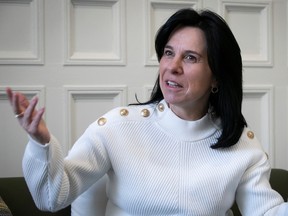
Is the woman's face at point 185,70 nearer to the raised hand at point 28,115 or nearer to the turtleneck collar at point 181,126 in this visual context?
the turtleneck collar at point 181,126

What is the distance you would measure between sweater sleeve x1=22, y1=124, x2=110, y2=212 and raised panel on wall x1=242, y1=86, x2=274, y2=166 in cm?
94

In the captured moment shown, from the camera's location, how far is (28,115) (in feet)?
2.67

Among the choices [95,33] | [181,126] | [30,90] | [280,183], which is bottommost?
[280,183]

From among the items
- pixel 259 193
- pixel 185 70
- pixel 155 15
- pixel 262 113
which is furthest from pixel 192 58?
pixel 262 113

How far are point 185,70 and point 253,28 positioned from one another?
33.3 inches

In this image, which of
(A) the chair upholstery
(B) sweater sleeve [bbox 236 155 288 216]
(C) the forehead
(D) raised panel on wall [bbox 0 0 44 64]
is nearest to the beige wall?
(D) raised panel on wall [bbox 0 0 44 64]

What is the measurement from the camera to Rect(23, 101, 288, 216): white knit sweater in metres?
1.12

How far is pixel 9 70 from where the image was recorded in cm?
158

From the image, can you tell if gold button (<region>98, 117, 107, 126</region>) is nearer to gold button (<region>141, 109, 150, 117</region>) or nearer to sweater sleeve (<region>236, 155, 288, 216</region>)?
gold button (<region>141, 109, 150, 117</region>)

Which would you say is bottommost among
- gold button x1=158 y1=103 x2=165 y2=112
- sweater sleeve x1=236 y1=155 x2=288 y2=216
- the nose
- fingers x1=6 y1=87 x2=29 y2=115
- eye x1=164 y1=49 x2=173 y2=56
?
sweater sleeve x1=236 y1=155 x2=288 y2=216

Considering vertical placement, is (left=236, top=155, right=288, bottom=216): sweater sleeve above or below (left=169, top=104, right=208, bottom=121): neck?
below

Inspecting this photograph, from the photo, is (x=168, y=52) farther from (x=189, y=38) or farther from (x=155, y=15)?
(x=155, y=15)

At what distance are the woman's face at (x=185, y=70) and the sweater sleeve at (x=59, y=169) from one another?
10.3 inches

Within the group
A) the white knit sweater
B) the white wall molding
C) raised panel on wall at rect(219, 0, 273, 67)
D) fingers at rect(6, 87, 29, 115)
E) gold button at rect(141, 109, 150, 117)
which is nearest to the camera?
fingers at rect(6, 87, 29, 115)
